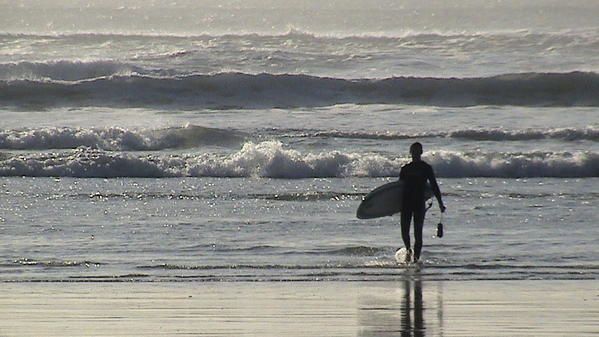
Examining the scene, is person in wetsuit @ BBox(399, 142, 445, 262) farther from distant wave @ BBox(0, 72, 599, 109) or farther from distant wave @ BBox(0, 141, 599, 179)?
distant wave @ BBox(0, 72, 599, 109)

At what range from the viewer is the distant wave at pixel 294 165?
74.3 ft

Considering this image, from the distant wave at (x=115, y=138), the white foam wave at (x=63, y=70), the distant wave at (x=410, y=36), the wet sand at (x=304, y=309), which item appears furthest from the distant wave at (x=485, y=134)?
the distant wave at (x=410, y=36)

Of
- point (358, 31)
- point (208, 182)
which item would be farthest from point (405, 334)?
point (358, 31)

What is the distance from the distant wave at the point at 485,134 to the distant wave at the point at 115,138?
60.6 inches

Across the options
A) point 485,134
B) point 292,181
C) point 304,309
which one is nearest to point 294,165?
point 292,181

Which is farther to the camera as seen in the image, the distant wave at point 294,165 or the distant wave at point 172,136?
the distant wave at point 172,136

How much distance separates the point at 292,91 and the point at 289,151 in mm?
11217

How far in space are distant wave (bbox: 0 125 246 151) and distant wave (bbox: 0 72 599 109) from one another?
5.62 m

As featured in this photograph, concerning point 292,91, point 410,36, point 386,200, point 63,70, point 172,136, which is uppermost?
point 410,36

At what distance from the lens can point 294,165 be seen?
23.0 m

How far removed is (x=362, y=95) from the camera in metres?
34.3

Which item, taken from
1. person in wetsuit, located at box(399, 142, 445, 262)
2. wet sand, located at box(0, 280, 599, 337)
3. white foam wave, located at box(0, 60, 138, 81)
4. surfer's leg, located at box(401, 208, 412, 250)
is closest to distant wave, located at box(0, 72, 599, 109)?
white foam wave, located at box(0, 60, 138, 81)

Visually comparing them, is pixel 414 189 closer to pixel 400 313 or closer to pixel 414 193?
pixel 414 193

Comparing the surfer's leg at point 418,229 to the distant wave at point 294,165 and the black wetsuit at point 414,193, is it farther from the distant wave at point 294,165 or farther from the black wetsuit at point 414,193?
the distant wave at point 294,165
